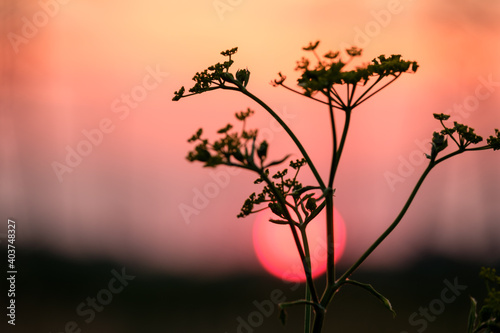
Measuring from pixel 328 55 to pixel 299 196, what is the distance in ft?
2.11

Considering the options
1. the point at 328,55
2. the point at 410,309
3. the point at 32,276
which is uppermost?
the point at 328,55

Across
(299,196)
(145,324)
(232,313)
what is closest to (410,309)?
(232,313)

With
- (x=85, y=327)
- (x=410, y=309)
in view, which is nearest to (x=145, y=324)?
(x=85, y=327)

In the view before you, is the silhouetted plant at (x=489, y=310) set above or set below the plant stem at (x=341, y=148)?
below

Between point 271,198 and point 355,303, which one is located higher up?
point 271,198

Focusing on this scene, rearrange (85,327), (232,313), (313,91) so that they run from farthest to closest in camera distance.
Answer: (232,313) < (85,327) < (313,91)

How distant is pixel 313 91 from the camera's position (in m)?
1.95

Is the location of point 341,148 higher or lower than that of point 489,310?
higher

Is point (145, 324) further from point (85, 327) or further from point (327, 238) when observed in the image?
point (327, 238)

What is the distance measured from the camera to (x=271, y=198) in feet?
7.67

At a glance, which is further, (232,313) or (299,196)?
(232,313)

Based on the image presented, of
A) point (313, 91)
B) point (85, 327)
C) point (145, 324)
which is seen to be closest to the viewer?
point (313, 91)

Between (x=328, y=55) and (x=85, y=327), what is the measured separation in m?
10.1

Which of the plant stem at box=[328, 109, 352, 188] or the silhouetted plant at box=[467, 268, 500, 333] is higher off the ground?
the plant stem at box=[328, 109, 352, 188]
